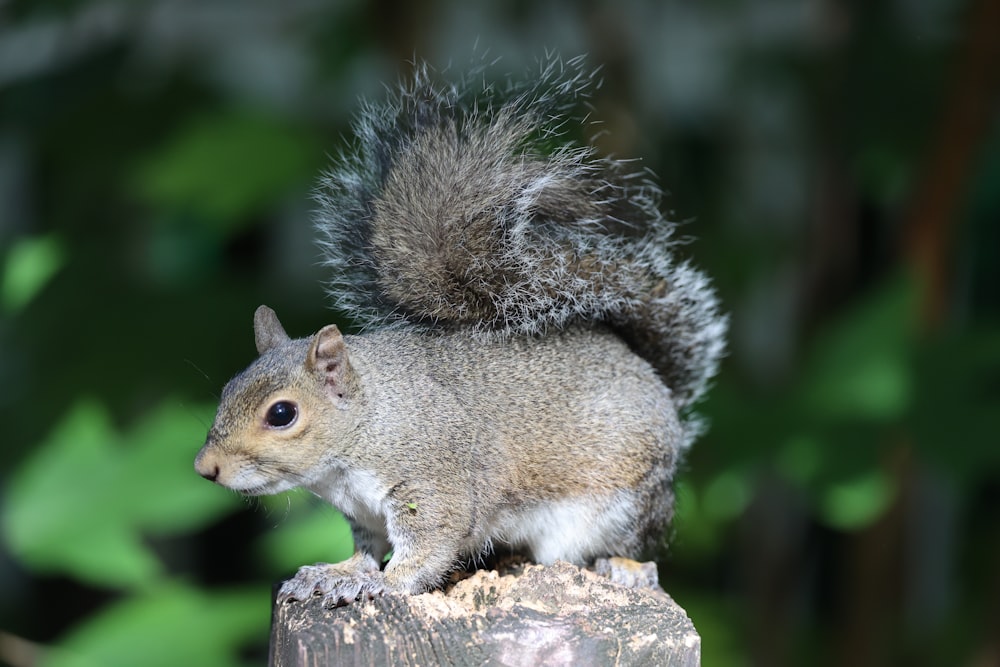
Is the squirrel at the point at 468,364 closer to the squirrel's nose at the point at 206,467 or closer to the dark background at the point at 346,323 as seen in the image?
the squirrel's nose at the point at 206,467

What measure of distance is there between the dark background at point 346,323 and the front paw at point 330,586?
1.35 ft

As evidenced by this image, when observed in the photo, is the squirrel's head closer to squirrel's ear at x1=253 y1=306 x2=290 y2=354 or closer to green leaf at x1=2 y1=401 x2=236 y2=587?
squirrel's ear at x1=253 y1=306 x2=290 y2=354

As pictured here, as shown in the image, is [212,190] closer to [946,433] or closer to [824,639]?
[946,433]

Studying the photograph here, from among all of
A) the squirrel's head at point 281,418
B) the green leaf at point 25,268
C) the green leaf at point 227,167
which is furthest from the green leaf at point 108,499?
the squirrel's head at point 281,418

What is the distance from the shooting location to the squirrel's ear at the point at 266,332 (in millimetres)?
1188

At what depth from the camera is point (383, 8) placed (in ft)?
7.04

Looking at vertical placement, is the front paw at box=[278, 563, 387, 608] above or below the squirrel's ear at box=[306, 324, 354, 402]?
below

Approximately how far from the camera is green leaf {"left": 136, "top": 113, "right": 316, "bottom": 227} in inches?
78.3

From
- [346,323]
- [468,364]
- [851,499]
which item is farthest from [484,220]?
[851,499]

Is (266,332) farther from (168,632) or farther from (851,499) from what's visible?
(851,499)

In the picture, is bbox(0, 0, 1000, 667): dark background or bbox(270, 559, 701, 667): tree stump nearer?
bbox(270, 559, 701, 667): tree stump

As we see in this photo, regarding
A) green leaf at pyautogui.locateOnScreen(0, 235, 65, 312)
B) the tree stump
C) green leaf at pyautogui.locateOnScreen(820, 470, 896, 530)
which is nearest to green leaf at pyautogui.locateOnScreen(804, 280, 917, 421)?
green leaf at pyautogui.locateOnScreen(820, 470, 896, 530)

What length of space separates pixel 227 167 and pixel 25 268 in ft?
1.22

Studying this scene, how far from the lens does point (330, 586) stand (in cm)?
103
